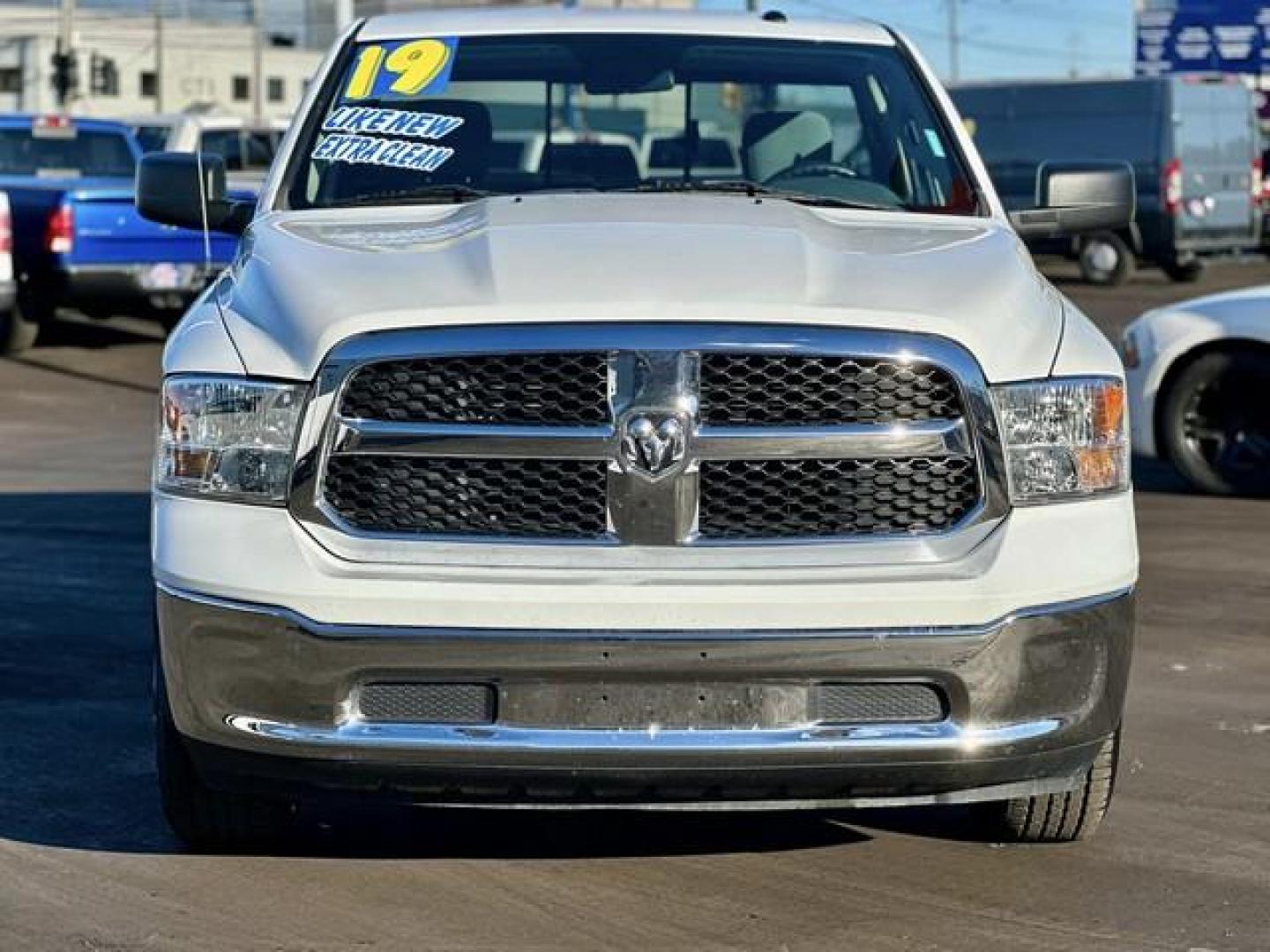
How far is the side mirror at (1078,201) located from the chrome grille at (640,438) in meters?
1.99

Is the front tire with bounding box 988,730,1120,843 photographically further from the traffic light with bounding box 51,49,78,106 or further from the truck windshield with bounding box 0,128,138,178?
the traffic light with bounding box 51,49,78,106

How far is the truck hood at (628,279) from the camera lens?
4559 millimetres

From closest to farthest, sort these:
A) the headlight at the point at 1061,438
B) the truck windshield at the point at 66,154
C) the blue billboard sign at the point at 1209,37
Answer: the headlight at the point at 1061,438 → the truck windshield at the point at 66,154 → the blue billboard sign at the point at 1209,37

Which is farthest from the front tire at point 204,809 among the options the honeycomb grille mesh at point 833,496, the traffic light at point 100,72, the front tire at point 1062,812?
the traffic light at point 100,72

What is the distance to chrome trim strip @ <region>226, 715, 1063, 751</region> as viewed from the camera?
446 cm

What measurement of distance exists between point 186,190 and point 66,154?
1367 cm

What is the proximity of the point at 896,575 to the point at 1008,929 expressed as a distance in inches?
28.9

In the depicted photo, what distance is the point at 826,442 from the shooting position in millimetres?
Result: 4531

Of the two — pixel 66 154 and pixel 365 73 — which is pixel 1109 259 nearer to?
pixel 66 154

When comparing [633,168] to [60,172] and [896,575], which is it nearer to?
[896,575]

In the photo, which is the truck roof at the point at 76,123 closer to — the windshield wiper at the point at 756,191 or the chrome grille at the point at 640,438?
the windshield wiper at the point at 756,191

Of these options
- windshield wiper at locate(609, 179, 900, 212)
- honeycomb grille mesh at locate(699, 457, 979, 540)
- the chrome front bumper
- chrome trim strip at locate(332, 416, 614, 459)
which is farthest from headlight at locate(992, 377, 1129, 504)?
windshield wiper at locate(609, 179, 900, 212)

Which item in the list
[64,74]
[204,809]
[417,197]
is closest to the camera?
[204,809]

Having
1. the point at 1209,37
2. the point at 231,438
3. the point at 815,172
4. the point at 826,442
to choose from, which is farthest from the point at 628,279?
the point at 1209,37
